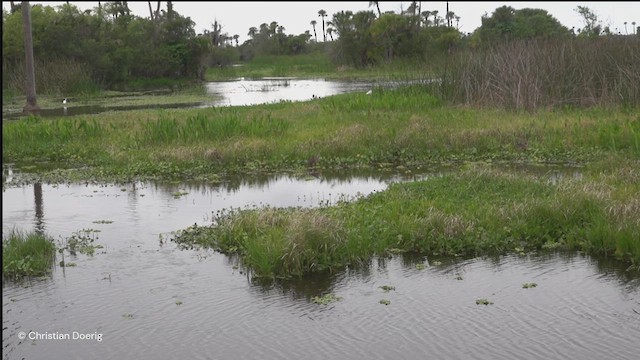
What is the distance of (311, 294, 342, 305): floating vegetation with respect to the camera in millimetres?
7008

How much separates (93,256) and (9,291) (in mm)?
1290

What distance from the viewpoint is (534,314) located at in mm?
6598

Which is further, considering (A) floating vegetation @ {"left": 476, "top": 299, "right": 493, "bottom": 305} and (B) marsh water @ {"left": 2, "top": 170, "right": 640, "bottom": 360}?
(A) floating vegetation @ {"left": 476, "top": 299, "right": 493, "bottom": 305}

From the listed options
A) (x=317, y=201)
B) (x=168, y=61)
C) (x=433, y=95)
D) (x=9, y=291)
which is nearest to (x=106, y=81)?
(x=168, y=61)

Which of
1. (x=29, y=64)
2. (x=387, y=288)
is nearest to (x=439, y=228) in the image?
(x=387, y=288)

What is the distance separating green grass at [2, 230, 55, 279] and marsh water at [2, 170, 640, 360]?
Answer: 175 millimetres

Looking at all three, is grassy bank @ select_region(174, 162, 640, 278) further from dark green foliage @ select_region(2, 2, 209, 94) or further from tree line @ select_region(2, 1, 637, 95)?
dark green foliage @ select_region(2, 2, 209, 94)

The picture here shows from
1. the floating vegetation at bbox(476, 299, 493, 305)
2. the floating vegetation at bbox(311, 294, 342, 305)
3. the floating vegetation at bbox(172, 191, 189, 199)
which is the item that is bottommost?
the floating vegetation at bbox(476, 299, 493, 305)

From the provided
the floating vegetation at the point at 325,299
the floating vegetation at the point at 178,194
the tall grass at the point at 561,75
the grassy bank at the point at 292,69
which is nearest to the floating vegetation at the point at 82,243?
the floating vegetation at the point at 178,194

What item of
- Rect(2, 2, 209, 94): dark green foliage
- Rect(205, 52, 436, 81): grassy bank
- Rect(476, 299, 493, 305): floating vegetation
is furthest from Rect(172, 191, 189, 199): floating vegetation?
Rect(205, 52, 436, 81): grassy bank

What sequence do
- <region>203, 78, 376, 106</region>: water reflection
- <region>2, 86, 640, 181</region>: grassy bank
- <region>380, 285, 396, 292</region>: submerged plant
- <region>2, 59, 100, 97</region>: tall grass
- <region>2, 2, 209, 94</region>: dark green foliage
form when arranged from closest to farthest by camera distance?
<region>380, 285, 396, 292</region>: submerged plant, <region>2, 86, 640, 181</region>: grassy bank, <region>203, 78, 376, 106</region>: water reflection, <region>2, 59, 100, 97</region>: tall grass, <region>2, 2, 209, 94</region>: dark green foliage

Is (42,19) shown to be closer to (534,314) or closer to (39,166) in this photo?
(39,166)

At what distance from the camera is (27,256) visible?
798 cm

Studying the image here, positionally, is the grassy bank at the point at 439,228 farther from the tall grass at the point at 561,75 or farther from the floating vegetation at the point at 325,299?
the tall grass at the point at 561,75
